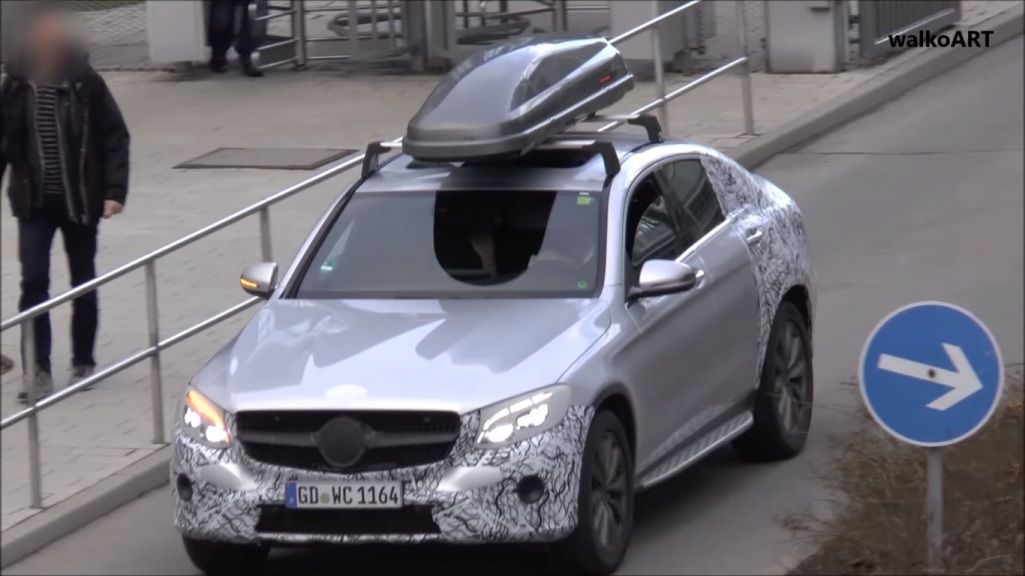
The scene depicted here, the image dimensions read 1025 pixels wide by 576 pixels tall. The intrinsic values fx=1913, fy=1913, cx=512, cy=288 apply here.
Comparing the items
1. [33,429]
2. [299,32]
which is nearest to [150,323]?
[33,429]

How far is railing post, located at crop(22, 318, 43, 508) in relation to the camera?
8336mm

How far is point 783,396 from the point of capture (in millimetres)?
8727

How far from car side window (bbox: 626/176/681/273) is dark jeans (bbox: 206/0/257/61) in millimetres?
11543

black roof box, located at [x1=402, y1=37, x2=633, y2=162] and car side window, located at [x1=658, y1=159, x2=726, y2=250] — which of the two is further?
car side window, located at [x1=658, y1=159, x2=726, y2=250]

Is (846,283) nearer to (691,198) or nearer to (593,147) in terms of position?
(691,198)

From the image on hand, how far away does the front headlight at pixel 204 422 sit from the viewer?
6.90 meters

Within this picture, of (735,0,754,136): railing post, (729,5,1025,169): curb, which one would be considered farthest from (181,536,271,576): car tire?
(735,0,754,136): railing post

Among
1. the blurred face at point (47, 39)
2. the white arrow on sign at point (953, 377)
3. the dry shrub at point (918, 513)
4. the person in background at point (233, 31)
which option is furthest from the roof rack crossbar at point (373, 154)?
the person in background at point (233, 31)

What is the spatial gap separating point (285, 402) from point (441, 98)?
169 centimetres

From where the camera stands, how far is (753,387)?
27.7 feet

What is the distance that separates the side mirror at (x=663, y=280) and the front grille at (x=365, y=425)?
113 cm

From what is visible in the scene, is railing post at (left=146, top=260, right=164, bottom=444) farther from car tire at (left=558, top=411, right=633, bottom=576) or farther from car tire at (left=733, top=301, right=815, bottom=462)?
car tire at (left=558, top=411, right=633, bottom=576)

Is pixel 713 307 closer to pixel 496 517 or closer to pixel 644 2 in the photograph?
pixel 496 517

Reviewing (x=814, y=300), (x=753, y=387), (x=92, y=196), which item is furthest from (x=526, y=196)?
(x=92, y=196)
